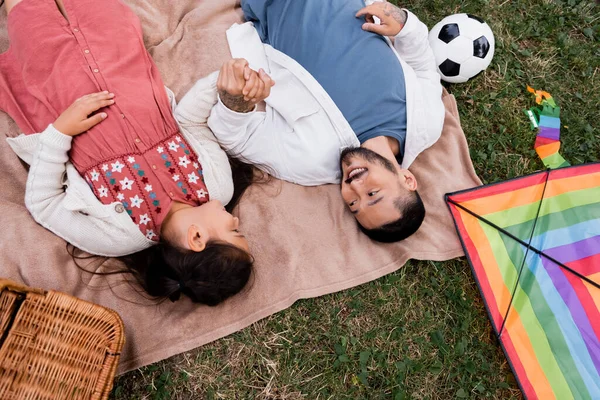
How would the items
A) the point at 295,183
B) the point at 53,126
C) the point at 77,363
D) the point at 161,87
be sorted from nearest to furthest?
the point at 77,363 → the point at 53,126 → the point at 161,87 → the point at 295,183

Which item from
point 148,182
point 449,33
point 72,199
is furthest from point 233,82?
point 449,33

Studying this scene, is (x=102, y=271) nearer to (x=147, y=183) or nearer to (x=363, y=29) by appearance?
(x=147, y=183)

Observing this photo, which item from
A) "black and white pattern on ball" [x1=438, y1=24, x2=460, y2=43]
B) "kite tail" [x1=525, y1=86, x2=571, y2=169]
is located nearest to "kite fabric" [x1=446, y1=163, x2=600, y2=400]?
"kite tail" [x1=525, y1=86, x2=571, y2=169]

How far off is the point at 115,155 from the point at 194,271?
2.67 feet

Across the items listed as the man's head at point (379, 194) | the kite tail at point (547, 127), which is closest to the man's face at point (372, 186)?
the man's head at point (379, 194)

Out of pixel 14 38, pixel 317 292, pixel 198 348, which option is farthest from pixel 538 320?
pixel 14 38

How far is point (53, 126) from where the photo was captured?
8.71 feet

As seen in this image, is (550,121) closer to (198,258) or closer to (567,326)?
(567,326)

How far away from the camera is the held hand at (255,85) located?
8.67 feet

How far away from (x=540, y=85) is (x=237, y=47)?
247 cm

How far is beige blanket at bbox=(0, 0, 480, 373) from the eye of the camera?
9.18ft

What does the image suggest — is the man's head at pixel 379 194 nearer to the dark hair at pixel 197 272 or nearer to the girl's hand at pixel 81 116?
the dark hair at pixel 197 272

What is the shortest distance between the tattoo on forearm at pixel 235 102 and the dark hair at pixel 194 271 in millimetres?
798

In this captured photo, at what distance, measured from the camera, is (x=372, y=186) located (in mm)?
2838
